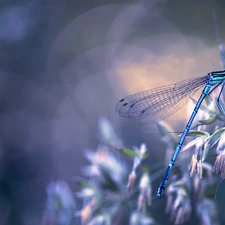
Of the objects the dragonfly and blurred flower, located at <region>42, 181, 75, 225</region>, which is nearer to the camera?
blurred flower, located at <region>42, 181, 75, 225</region>

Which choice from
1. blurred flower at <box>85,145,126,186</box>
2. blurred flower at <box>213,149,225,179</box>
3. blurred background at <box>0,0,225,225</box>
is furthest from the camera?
blurred background at <box>0,0,225,225</box>

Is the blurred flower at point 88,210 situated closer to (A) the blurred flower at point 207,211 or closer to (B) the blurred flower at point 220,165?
(A) the blurred flower at point 207,211

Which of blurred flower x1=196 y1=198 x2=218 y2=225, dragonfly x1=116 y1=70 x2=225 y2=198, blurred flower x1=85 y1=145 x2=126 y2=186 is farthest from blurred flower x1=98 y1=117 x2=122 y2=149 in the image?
blurred flower x1=196 y1=198 x2=218 y2=225

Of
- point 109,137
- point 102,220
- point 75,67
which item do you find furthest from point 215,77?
point 75,67

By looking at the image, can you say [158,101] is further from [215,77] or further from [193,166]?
[193,166]

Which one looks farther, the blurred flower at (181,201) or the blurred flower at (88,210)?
the blurred flower at (88,210)

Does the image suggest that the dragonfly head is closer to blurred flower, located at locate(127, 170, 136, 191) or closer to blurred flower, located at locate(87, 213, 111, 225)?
blurred flower, located at locate(127, 170, 136, 191)

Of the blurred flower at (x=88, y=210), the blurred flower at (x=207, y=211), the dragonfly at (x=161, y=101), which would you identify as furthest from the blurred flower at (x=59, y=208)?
the blurred flower at (x=207, y=211)
